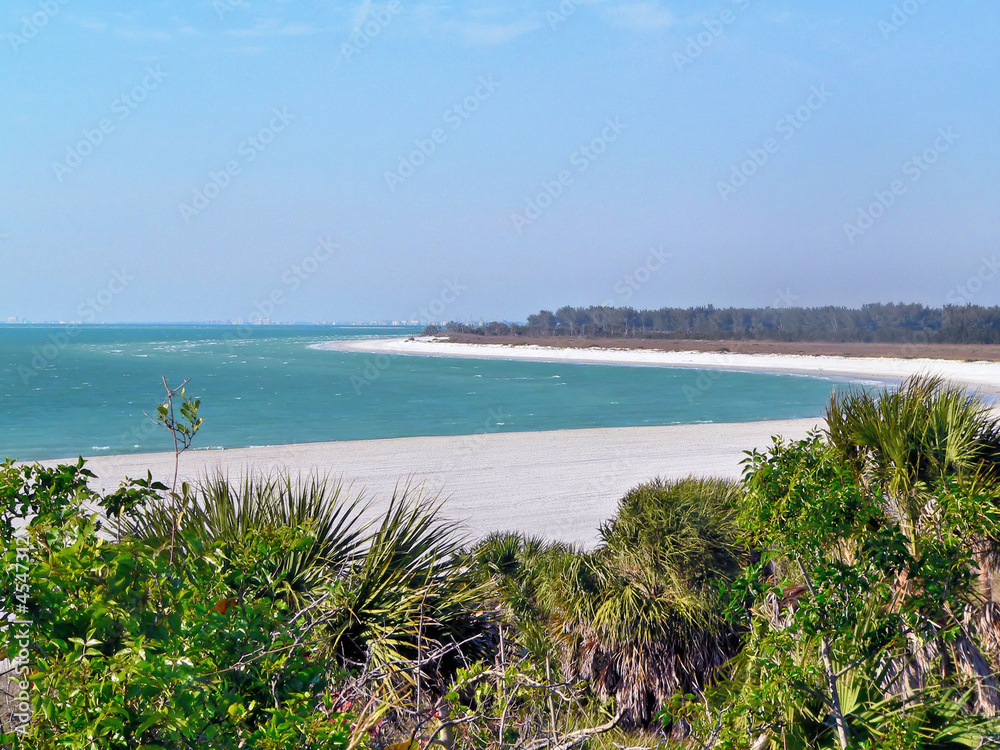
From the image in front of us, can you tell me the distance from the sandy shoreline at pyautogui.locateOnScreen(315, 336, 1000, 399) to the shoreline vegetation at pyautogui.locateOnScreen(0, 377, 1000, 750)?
3858cm

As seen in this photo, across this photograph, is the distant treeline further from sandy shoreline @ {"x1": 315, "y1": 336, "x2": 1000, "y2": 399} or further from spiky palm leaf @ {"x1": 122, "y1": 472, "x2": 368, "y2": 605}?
spiky palm leaf @ {"x1": 122, "y1": 472, "x2": 368, "y2": 605}

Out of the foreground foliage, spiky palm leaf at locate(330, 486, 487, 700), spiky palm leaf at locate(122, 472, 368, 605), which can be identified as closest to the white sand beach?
spiky palm leaf at locate(122, 472, 368, 605)

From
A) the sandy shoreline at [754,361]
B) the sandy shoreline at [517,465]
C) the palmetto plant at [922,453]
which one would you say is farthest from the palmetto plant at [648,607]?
Answer: the sandy shoreline at [754,361]

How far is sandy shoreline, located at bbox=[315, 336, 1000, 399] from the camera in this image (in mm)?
57222

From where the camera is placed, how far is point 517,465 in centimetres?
2288

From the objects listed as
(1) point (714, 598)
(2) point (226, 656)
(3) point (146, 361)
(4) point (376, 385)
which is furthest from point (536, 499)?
(3) point (146, 361)

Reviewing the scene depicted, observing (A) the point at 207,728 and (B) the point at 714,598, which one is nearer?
(A) the point at 207,728

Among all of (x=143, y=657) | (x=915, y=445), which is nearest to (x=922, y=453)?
(x=915, y=445)

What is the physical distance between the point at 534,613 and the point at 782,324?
132732 mm

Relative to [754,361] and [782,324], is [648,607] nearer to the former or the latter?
[754,361]

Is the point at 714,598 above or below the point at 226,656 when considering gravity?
below

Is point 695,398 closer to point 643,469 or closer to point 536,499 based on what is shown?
point 643,469

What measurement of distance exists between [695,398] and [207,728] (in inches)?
1796

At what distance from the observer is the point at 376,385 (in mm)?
57438
